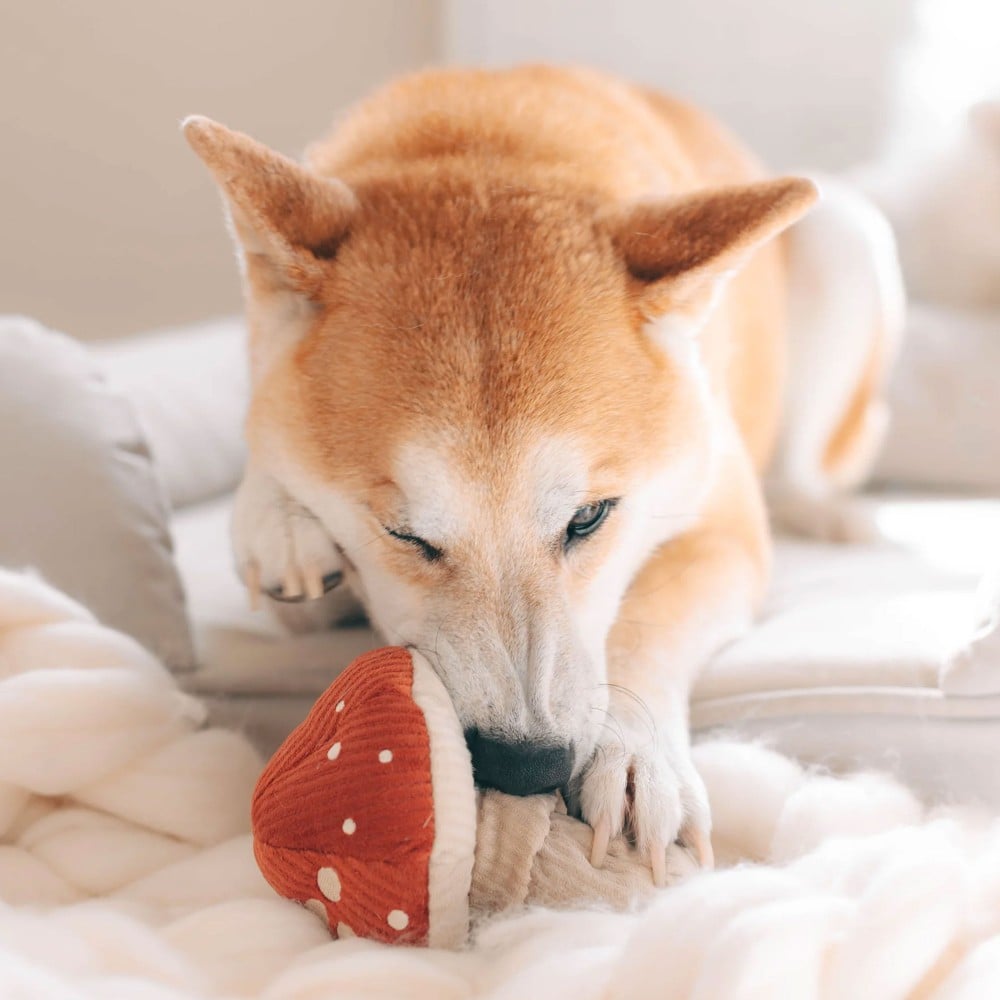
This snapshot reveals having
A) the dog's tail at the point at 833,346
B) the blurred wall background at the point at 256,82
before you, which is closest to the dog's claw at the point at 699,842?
the dog's tail at the point at 833,346

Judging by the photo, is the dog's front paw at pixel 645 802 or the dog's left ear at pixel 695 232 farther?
the dog's left ear at pixel 695 232

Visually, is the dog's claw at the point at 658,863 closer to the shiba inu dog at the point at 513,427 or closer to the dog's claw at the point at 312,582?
the shiba inu dog at the point at 513,427

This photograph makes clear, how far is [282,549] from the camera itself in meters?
1.09

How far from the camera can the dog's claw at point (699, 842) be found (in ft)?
2.80

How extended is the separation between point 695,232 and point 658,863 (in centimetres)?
61

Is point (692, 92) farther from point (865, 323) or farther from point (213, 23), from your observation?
point (213, 23)

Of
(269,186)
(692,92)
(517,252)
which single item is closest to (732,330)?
(517,252)

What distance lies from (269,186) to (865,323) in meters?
1.18

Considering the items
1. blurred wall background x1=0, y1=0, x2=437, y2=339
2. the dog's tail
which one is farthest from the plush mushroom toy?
blurred wall background x1=0, y1=0, x2=437, y2=339

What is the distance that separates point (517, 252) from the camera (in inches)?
39.9

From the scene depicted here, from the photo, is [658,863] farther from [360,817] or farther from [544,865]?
[360,817]

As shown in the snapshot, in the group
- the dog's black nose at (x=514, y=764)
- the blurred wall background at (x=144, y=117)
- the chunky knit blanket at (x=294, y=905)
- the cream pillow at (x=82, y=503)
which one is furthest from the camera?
the blurred wall background at (x=144, y=117)

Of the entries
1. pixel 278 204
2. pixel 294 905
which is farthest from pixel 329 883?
pixel 278 204

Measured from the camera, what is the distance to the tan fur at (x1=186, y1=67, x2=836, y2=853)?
3.07 feet
